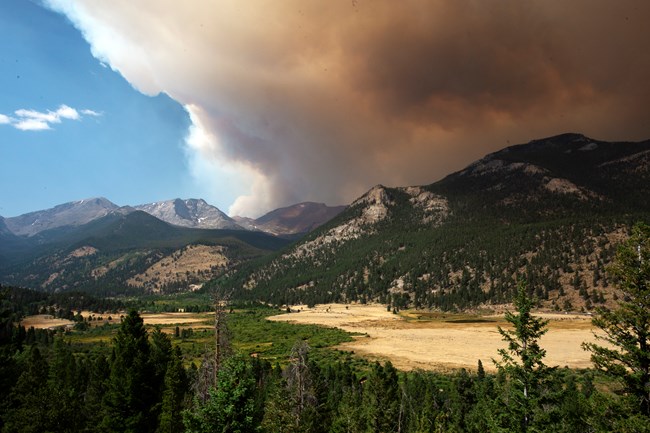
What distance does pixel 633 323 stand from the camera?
1928 cm

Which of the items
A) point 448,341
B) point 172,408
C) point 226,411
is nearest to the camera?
point 226,411

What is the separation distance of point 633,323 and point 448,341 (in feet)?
393

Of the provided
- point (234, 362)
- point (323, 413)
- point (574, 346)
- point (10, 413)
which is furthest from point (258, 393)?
point (574, 346)

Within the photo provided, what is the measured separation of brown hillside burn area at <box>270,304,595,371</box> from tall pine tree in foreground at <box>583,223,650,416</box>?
221ft

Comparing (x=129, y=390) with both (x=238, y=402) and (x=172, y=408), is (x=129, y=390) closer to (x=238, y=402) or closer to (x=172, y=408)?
(x=172, y=408)

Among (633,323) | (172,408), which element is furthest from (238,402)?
(172,408)

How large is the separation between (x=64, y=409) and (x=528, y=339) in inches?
1258

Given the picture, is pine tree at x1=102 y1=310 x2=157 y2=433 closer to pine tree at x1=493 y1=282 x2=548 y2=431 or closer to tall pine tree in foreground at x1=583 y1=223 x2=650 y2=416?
pine tree at x1=493 y1=282 x2=548 y2=431

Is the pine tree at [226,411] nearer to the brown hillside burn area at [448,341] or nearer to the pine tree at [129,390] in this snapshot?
the pine tree at [129,390]

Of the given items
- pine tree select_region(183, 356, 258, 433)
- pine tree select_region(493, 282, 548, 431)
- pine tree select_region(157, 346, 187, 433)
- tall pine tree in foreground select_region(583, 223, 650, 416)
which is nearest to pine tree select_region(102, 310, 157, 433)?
pine tree select_region(157, 346, 187, 433)

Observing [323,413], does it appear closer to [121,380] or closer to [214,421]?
[121,380]

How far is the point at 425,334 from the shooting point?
147 m

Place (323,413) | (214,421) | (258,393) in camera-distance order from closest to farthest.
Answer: (214,421) < (323,413) < (258,393)

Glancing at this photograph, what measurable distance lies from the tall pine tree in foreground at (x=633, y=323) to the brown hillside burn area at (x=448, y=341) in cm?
6741
